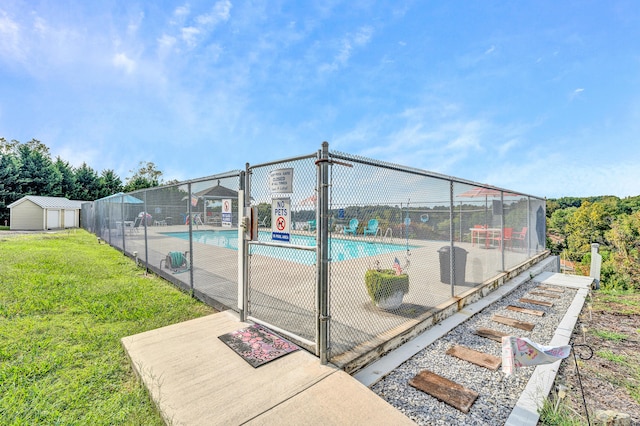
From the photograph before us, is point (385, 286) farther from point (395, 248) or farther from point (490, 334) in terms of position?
point (490, 334)

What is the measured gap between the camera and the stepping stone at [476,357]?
273cm

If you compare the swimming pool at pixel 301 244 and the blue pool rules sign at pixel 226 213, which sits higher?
the blue pool rules sign at pixel 226 213

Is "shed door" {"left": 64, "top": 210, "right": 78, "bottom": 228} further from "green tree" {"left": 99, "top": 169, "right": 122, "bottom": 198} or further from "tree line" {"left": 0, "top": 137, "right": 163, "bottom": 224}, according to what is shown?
"green tree" {"left": 99, "top": 169, "right": 122, "bottom": 198}

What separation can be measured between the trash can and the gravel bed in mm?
975

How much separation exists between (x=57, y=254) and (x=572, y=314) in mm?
12814

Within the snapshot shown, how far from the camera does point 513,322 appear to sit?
12.9 feet

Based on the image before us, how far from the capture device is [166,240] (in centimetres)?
610

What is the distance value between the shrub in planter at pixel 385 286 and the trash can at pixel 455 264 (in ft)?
4.42

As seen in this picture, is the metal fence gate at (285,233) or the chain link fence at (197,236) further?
the chain link fence at (197,236)

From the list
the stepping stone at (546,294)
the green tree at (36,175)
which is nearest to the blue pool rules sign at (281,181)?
the stepping stone at (546,294)

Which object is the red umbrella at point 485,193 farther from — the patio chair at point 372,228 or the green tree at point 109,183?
the green tree at point 109,183

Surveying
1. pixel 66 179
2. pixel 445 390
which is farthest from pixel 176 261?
pixel 66 179

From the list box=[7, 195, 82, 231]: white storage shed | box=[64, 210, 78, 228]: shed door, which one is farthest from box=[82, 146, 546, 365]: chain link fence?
box=[64, 210, 78, 228]: shed door

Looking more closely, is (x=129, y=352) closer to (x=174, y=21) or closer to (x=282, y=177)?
(x=282, y=177)
